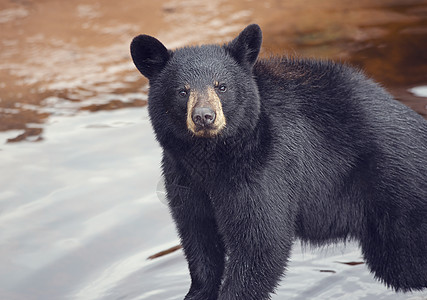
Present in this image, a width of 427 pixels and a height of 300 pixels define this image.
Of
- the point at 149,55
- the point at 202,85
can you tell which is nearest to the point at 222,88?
the point at 202,85

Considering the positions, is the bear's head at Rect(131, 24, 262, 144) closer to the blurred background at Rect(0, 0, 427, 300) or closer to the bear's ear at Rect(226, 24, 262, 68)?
the bear's ear at Rect(226, 24, 262, 68)

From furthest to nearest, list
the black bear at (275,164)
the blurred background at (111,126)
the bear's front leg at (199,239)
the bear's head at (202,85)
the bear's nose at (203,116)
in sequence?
the blurred background at (111,126), the bear's front leg at (199,239), the black bear at (275,164), the bear's head at (202,85), the bear's nose at (203,116)

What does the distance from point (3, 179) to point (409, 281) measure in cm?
358

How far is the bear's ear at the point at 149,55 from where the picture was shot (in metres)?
4.37

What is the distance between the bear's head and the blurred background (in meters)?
1.39

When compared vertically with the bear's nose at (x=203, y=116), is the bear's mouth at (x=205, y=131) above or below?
below

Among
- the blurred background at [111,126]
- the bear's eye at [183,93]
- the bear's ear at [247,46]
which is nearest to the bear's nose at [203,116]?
the bear's eye at [183,93]

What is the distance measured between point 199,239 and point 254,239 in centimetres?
42

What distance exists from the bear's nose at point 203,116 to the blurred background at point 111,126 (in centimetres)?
151

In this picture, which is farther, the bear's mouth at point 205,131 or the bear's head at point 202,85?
the bear's head at point 202,85

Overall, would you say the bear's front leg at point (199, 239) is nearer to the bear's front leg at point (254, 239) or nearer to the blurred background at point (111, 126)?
the bear's front leg at point (254, 239)

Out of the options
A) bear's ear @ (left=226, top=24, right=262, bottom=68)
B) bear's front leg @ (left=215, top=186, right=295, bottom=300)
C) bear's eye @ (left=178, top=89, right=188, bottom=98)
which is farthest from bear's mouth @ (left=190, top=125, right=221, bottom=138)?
bear's ear @ (left=226, top=24, right=262, bottom=68)

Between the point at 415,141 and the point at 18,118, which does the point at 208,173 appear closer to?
the point at 415,141

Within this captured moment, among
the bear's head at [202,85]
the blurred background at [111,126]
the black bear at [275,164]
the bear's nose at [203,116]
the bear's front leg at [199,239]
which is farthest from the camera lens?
the blurred background at [111,126]
